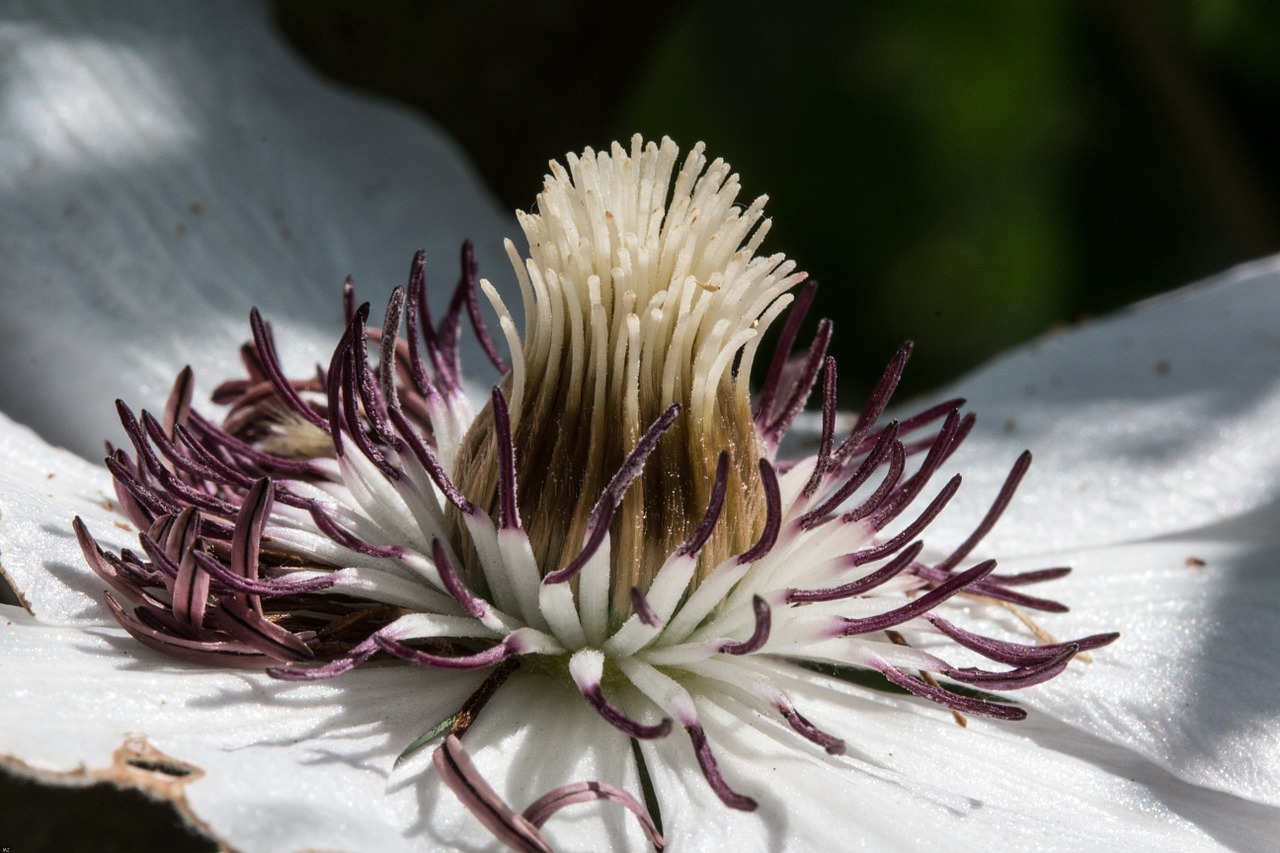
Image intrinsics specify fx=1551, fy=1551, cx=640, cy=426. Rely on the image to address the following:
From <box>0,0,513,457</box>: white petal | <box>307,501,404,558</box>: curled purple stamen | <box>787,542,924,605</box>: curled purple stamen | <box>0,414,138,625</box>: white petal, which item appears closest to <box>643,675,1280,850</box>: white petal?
<box>787,542,924,605</box>: curled purple stamen

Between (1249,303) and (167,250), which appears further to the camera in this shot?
(1249,303)

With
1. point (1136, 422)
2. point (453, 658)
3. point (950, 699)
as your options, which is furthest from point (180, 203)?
point (1136, 422)

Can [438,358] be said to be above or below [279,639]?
above

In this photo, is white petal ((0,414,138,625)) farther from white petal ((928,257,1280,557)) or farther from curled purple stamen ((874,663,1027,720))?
white petal ((928,257,1280,557))

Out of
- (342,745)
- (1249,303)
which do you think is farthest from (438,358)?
(1249,303)

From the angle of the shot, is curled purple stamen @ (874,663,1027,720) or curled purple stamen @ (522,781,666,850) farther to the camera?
curled purple stamen @ (874,663,1027,720)

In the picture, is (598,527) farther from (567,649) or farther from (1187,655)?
(1187,655)

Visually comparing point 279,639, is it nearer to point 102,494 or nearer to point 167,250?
point 102,494
